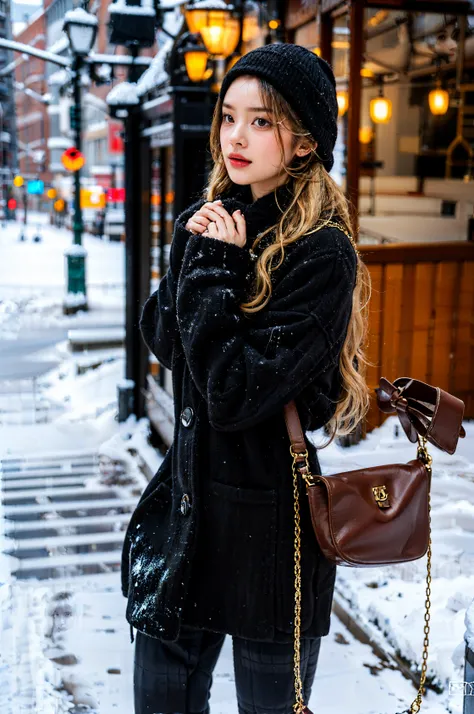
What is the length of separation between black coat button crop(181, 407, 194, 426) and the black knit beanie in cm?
71

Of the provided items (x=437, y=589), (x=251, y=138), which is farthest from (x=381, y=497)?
(x=437, y=589)

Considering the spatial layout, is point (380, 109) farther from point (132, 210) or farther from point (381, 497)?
Answer: point (381, 497)

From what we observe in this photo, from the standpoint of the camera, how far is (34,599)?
427 centimetres

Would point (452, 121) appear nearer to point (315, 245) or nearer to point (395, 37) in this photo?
point (395, 37)

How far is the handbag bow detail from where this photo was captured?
2.04 m

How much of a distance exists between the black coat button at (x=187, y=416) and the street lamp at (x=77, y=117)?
39.7 feet

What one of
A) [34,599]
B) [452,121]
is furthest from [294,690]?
[452,121]

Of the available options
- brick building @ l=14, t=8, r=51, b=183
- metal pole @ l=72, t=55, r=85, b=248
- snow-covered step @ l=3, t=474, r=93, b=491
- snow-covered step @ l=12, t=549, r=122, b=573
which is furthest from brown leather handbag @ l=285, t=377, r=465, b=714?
brick building @ l=14, t=8, r=51, b=183

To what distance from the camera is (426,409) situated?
2.11 meters

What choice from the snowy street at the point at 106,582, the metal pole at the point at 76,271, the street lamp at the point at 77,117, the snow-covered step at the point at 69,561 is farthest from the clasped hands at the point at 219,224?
the metal pole at the point at 76,271

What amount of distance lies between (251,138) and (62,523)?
388cm

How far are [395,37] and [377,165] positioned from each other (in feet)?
3.15

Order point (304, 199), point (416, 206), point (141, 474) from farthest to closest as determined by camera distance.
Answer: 1. point (416, 206)
2. point (141, 474)
3. point (304, 199)

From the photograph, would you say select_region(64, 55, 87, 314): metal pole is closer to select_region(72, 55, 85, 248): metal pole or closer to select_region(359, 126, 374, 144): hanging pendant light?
select_region(72, 55, 85, 248): metal pole
